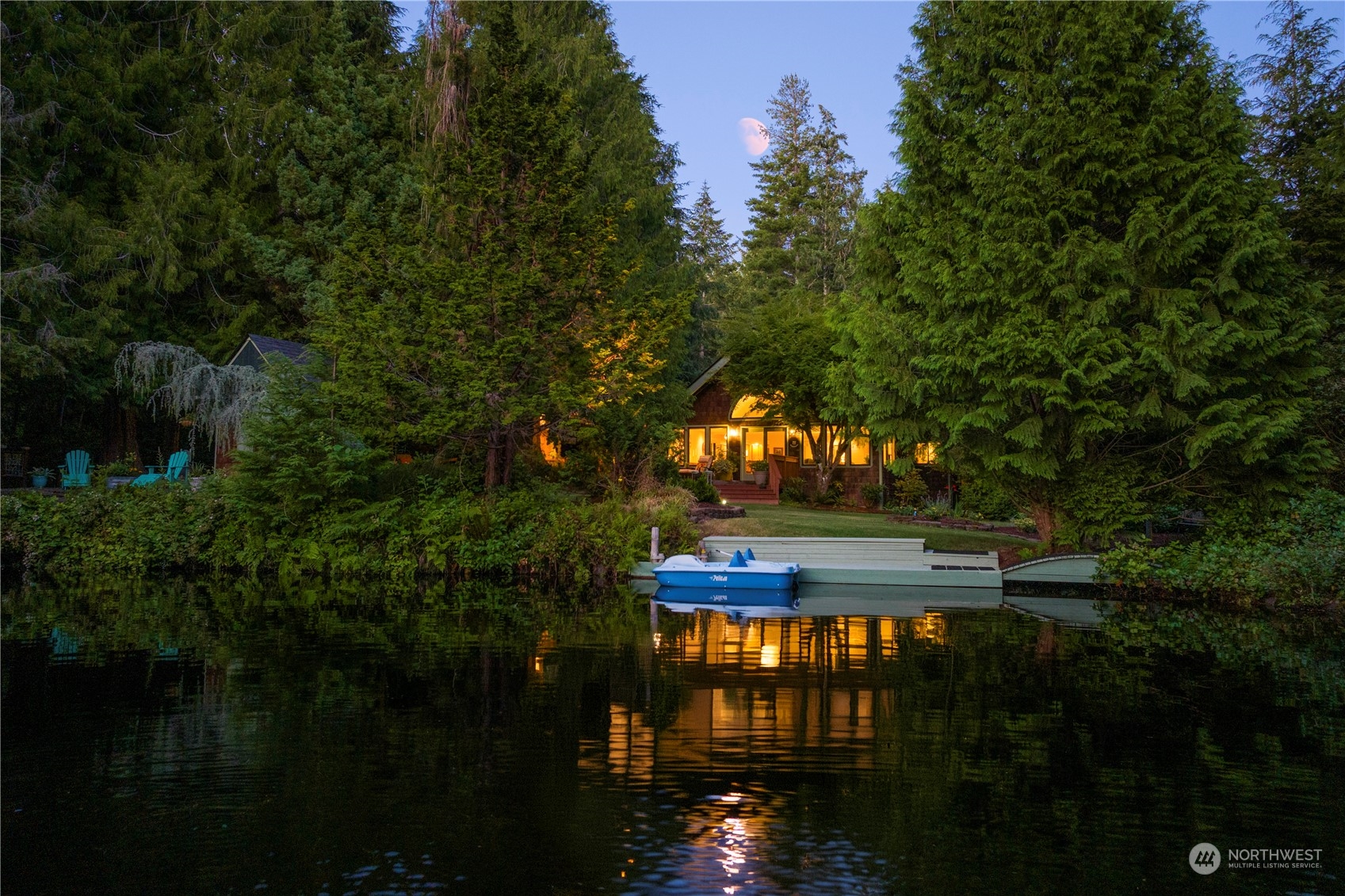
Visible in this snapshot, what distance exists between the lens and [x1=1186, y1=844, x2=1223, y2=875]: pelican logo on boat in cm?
577

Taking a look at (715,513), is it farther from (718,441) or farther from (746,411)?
(718,441)

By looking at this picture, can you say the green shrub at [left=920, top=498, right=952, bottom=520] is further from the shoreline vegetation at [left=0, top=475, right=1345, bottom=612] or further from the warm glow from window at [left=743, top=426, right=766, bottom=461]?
the warm glow from window at [left=743, top=426, right=766, bottom=461]

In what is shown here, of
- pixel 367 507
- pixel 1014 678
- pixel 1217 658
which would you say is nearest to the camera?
pixel 1014 678

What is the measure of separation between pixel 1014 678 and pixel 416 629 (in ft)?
29.1

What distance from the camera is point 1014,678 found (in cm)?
1102

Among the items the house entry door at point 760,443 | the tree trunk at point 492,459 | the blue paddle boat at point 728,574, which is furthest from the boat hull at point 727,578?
the house entry door at point 760,443

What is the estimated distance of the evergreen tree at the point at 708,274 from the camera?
54500mm

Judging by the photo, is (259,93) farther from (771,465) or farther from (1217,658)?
(1217,658)

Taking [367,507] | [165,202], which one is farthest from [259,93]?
[367,507]

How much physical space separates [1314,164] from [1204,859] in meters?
22.8

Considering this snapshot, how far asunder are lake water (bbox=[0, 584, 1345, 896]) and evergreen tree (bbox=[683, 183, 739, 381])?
128 ft

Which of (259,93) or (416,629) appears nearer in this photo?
(416,629)

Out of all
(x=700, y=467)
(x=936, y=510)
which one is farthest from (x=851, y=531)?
(x=700, y=467)

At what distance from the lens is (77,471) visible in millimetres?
27969
